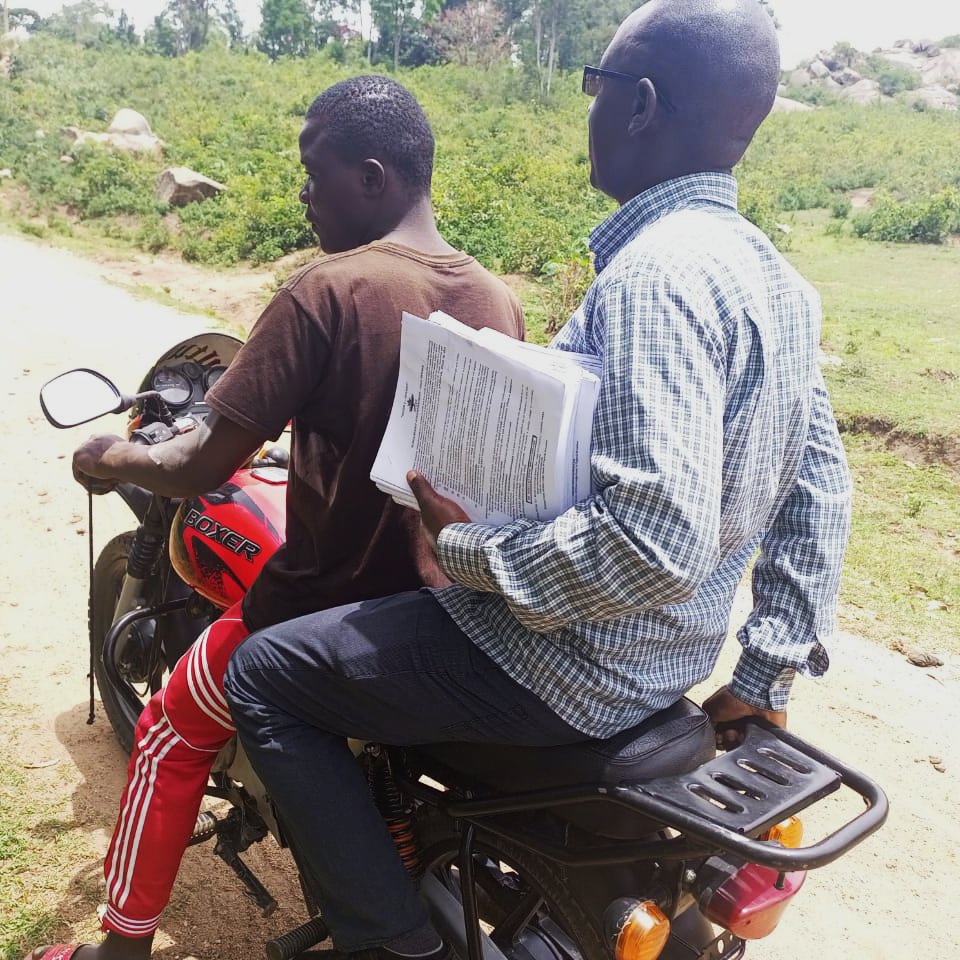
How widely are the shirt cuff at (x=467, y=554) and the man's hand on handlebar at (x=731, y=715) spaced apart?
2.23 ft

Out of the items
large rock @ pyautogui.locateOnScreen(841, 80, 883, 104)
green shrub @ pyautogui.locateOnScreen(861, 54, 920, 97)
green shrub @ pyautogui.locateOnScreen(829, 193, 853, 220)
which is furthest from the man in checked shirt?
green shrub @ pyautogui.locateOnScreen(861, 54, 920, 97)

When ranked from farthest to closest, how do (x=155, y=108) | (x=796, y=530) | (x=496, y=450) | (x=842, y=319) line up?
1. (x=155, y=108)
2. (x=842, y=319)
3. (x=796, y=530)
4. (x=496, y=450)

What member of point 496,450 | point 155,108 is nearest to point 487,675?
point 496,450

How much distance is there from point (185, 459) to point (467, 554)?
777mm

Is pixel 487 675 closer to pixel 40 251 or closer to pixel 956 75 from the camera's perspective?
pixel 40 251

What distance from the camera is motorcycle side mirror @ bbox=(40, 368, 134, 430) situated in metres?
2.45

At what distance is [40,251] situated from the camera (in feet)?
41.4

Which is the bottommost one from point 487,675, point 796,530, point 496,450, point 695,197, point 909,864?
point 909,864

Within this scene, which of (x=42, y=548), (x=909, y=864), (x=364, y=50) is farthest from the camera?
(x=364, y=50)

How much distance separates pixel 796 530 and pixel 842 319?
346 inches

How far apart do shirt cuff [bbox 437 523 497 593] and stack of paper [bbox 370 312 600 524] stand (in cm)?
6

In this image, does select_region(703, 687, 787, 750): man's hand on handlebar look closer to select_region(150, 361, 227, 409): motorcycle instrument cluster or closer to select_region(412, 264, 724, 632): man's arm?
select_region(412, 264, 724, 632): man's arm

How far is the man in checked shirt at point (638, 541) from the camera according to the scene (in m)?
1.46

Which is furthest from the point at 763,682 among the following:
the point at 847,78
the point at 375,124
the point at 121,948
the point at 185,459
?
the point at 847,78
